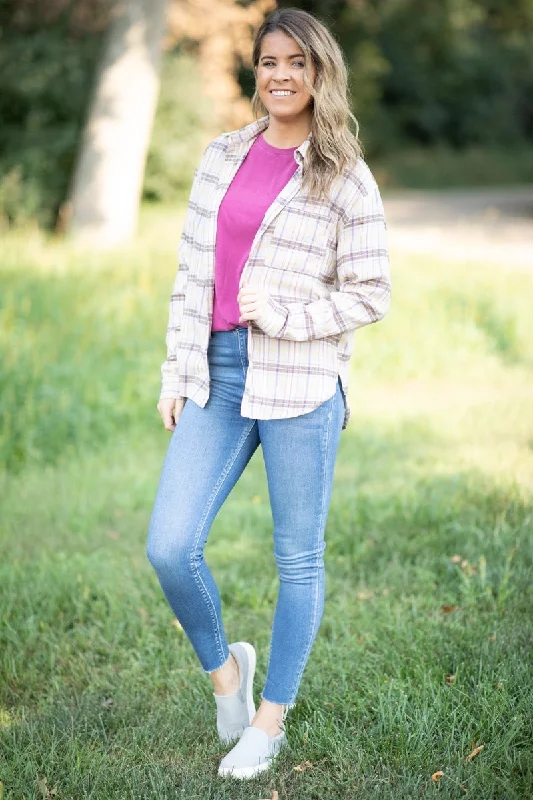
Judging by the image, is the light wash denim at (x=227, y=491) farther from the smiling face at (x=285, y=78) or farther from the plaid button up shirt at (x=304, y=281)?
the smiling face at (x=285, y=78)

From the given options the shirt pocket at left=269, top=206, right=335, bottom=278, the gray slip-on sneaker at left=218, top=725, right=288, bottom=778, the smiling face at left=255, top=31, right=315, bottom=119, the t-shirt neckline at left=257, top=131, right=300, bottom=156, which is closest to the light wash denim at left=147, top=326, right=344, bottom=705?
the gray slip-on sneaker at left=218, top=725, right=288, bottom=778

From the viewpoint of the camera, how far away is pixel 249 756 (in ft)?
8.98

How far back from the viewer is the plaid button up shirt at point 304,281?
2.60 metres

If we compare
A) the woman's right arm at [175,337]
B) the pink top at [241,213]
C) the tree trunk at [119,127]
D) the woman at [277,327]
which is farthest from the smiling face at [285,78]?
the tree trunk at [119,127]

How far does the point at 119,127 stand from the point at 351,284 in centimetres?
926

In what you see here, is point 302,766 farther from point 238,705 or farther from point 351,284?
point 351,284

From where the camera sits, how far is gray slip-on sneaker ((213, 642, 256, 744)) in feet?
9.50

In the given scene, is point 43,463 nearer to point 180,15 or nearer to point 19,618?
point 19,618

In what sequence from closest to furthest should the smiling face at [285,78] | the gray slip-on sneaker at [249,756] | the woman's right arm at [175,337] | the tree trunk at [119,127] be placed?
the smiling face at [285,78] < the gray slip-on sneaker at [249,756] < the woman's right arm at [175,337] < the tree trunk at [119,127]

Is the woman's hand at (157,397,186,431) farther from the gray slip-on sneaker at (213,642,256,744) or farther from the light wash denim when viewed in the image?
the gray slip-on sneaker at (213,642,256,744)

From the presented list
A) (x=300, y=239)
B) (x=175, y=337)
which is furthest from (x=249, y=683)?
(x=300, y=239)

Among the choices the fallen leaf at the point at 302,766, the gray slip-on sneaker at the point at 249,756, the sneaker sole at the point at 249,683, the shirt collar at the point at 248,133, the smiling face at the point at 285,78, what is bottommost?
the fallen leaf at the point at 302,766

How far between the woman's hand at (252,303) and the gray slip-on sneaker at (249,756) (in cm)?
124

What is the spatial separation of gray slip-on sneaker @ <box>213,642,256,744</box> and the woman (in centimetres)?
10
